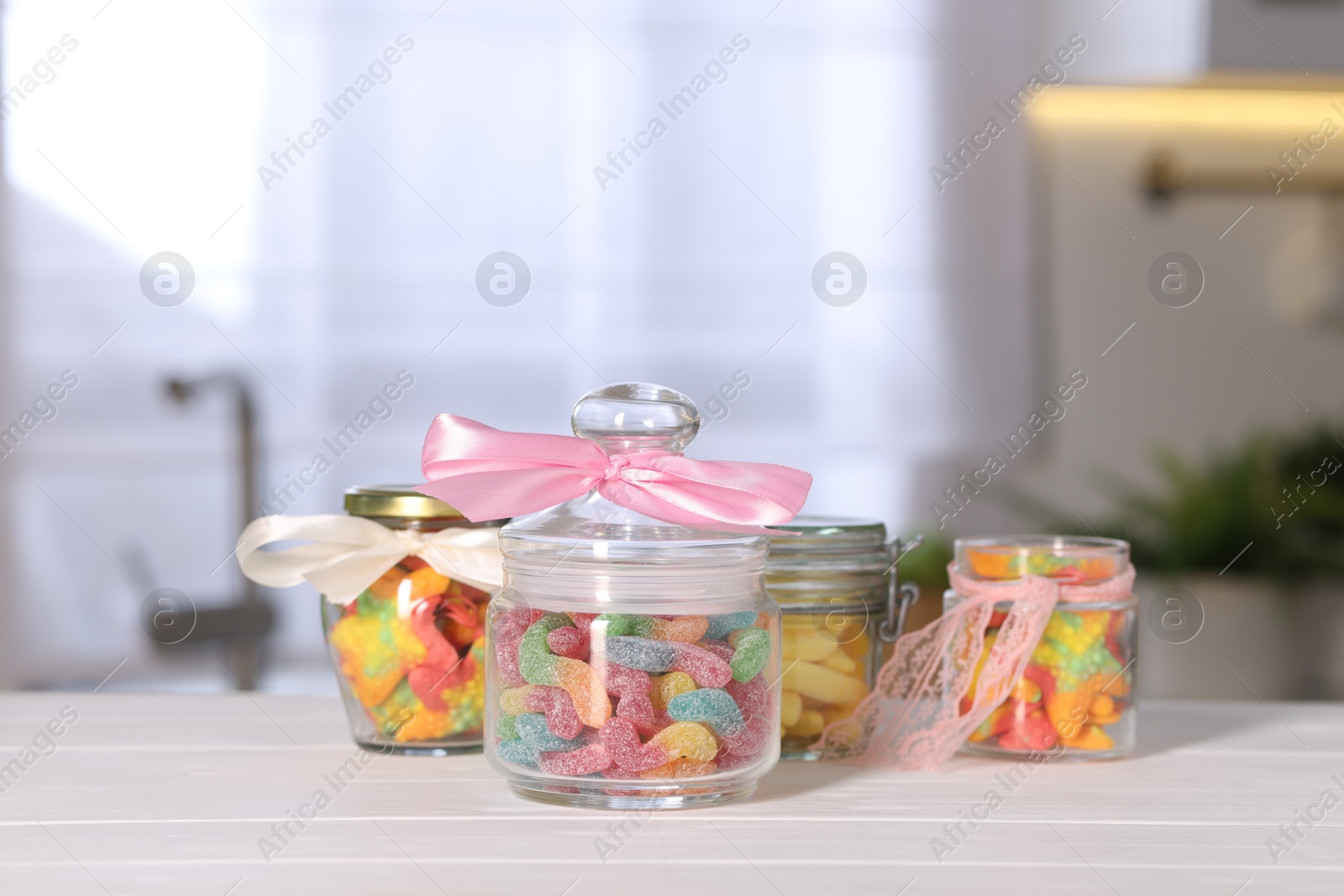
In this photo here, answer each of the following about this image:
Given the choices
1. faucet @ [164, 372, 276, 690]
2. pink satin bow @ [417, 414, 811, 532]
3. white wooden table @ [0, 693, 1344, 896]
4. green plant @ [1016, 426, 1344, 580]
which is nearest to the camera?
white wooden table @ [0, 693, 1344, 896]

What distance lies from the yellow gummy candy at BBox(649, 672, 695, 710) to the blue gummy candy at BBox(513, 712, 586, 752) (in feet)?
0.13

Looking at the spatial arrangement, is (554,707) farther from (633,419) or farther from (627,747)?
(633,419)

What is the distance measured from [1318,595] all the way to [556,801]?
1.83 m

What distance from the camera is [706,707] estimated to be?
55 cm

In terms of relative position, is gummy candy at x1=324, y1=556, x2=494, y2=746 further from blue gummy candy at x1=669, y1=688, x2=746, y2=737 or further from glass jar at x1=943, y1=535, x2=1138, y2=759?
glass jar at x1=943, y1=535, x2=1138, y2=759

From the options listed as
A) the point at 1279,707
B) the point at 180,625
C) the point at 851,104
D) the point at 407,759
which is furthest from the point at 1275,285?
the point at 407,759

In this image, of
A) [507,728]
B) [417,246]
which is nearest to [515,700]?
[507,728]

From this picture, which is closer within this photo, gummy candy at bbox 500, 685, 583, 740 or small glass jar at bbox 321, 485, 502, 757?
gummy candy at bbox 500, 685, 583, 740

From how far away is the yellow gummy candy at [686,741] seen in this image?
1.81 feet

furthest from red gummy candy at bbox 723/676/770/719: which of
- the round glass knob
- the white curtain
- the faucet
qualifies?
the white curtain

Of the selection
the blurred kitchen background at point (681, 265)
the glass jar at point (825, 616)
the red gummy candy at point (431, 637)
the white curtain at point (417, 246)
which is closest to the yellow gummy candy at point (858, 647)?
the glass jar at point (825, 616)

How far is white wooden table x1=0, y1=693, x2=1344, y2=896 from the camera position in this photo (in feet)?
1.58

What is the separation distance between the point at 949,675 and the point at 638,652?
0.73 ft

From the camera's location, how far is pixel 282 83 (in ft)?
7.20
